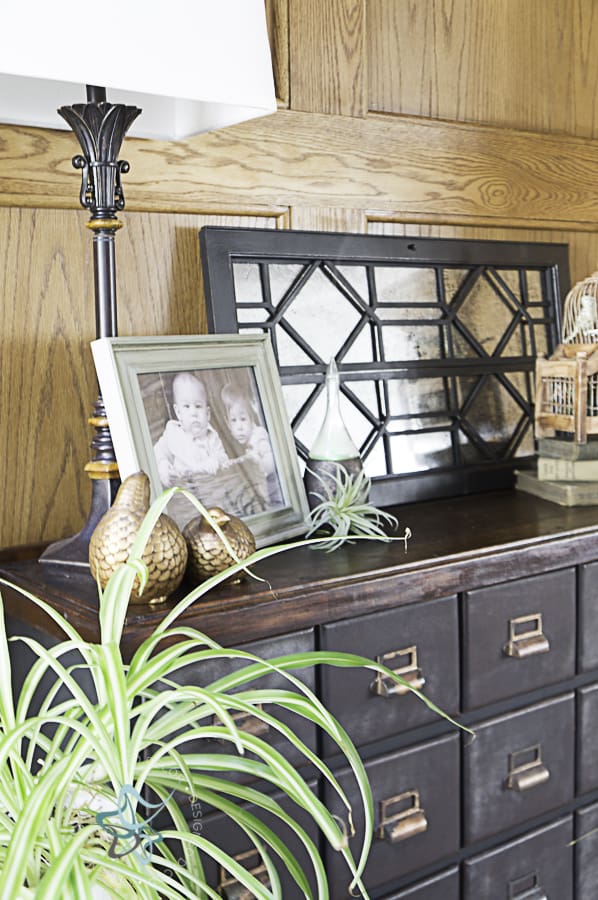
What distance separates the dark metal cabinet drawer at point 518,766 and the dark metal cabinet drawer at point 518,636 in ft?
0.14

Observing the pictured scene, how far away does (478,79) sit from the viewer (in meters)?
1.89

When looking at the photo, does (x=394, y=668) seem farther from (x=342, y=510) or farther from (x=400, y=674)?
(x=342, y=510)

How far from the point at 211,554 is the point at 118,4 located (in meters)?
0.59

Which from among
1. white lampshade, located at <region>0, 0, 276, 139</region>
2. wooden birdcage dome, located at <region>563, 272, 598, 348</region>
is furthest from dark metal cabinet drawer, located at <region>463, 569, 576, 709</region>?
white lampshade, located at <region>0, 0, 276, 139</region>

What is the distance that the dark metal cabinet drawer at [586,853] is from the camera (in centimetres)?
149

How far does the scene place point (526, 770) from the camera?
1396 mm

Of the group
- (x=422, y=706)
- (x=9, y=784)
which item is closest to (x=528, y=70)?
(x=422, y=706)

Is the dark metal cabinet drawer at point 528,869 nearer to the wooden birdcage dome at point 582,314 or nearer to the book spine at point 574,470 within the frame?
the book spine at point 574,470

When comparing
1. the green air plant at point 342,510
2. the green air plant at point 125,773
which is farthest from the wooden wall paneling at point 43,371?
the green air plant at point 125,773

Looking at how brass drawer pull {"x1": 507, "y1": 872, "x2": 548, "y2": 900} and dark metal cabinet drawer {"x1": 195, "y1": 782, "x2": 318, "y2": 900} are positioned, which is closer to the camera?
dark metal cabinet drawer {"x1": 195, "y1": 782, "x2": 318, "y2": 900}

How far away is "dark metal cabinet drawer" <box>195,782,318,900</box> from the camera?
3.54ft

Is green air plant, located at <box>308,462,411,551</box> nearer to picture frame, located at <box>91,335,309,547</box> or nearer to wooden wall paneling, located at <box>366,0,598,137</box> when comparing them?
picture frame, located at <box>91,335,309,547</box>

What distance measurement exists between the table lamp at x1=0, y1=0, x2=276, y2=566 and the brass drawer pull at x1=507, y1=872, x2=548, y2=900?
780mm

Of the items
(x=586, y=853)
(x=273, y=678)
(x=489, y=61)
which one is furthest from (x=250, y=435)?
(x=489, y=61)
